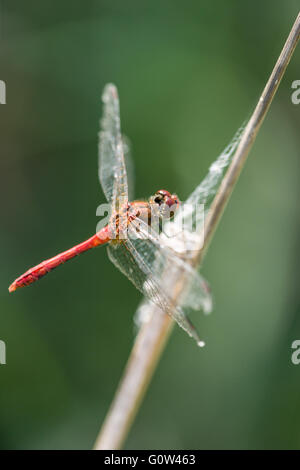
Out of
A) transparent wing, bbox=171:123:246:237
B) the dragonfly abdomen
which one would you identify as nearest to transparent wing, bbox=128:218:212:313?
transparent wing, bbox=171:123:246:237

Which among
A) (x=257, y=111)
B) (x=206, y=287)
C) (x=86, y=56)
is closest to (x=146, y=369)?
(x=206, y=287)

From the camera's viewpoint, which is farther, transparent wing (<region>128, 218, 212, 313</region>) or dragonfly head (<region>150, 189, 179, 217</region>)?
dragonfly head (<region>150, 189, 179, 217</region>)
